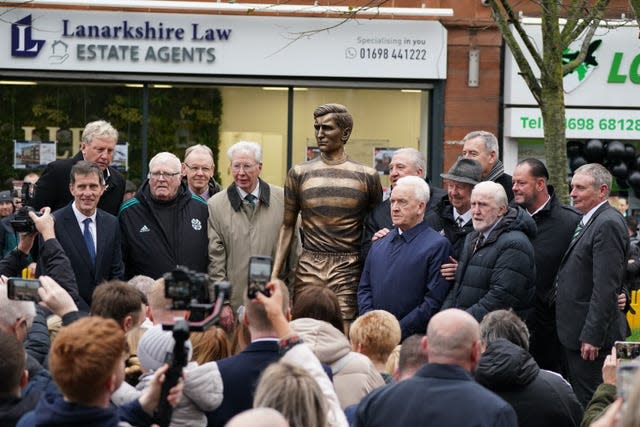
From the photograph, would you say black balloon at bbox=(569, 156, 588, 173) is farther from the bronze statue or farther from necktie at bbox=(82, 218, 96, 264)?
necktie at bbox=(82, 218, 96, 264)

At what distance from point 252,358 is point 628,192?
15.8 metres

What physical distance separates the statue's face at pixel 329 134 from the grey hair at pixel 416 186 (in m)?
0.63

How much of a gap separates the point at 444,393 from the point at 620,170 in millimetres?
15849

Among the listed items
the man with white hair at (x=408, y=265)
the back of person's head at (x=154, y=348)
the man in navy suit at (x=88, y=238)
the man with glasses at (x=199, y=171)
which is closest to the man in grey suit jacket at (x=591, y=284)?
the man with white hair at (x=408, y=265)

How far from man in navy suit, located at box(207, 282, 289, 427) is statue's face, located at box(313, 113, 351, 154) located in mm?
3702

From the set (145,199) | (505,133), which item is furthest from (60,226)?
(505,133)

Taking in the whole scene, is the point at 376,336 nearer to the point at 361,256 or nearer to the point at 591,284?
the point at 361,256

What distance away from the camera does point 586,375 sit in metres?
9.33

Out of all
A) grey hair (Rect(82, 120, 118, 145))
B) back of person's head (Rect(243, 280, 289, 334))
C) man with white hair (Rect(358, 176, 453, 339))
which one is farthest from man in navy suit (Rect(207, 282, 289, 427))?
grey hair (Rect(82, 120, 118, 145))

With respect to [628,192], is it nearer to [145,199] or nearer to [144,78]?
[144,78]

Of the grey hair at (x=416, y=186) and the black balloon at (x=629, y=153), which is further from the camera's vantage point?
the black balloon at (x=629, y=153)

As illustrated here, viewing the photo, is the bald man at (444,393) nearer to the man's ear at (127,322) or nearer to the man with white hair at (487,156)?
the man's ear at (127,322)

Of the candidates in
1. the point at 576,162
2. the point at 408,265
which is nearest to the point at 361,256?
the point at 408,265

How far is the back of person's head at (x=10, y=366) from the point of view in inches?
206
